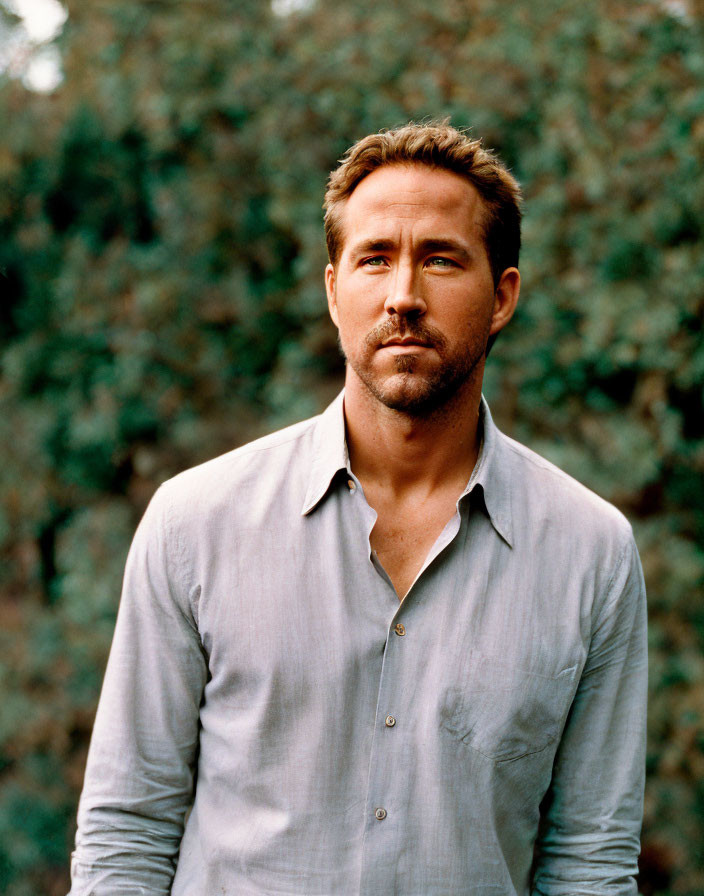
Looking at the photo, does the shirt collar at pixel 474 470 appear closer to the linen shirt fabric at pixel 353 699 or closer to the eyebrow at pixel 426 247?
the linen shirt fabric at pixel 353 699

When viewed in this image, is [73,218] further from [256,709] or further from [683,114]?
[256,709]

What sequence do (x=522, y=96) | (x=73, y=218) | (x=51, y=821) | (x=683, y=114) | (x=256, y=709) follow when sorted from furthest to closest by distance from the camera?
(x=73, y=218), (x=51, y=821), (x=522, y=96), (x=683, y=114), (x=256, y=709)

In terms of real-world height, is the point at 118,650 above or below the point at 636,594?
below


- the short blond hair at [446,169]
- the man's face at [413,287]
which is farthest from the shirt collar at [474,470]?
the short blond hair at [446,169]

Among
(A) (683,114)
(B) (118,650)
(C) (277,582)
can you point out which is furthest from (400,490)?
(A) (683,114)

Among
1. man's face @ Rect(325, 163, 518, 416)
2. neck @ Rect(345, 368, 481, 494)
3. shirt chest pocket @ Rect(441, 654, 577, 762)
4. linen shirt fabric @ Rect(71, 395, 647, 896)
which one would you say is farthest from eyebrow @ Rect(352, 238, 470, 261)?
shirt chest pocket @ Rect(441, 654, 577, 762)

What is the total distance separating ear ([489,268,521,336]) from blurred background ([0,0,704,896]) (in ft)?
5.19

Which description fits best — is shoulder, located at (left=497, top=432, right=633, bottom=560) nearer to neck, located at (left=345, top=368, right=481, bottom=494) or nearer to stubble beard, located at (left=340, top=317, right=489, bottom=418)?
neck, located at (left=345, top=368, right=481, bottom=494)

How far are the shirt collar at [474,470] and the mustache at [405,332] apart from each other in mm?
179

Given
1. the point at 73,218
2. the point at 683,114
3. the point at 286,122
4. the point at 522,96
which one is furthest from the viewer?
the point at 73,218

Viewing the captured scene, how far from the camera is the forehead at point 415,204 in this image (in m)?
1.73

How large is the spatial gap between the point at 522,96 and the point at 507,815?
112 inches

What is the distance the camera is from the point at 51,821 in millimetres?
4629

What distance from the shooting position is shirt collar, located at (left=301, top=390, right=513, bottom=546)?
1741mm
